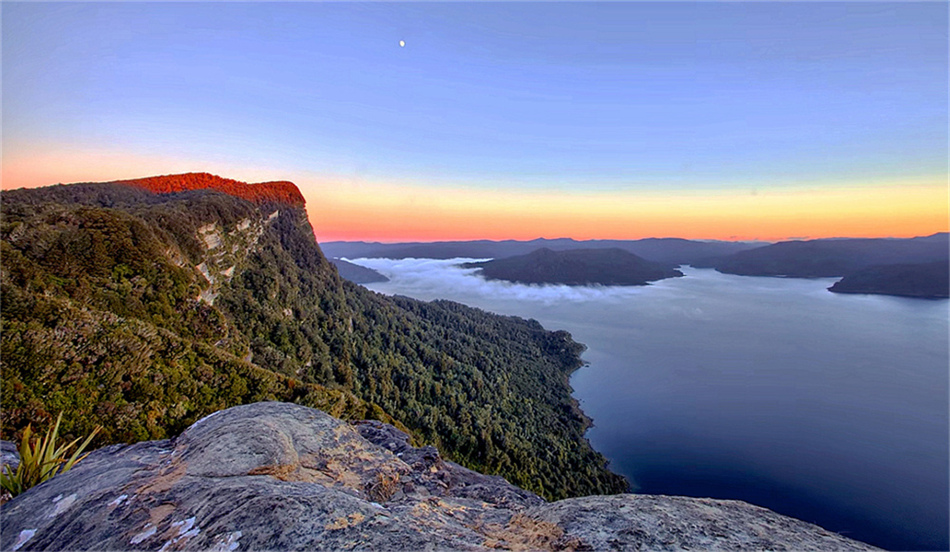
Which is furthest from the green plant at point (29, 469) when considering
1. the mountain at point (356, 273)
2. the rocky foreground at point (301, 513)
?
the mountain at point (356, 273)

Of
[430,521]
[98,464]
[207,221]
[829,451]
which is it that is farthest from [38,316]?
[829,451]

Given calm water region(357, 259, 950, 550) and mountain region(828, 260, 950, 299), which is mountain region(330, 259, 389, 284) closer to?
calm water region(357, 259, 950, 550)

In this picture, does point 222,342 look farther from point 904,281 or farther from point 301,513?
point 904,281

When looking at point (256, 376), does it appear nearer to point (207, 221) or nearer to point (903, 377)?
point (207, 221)

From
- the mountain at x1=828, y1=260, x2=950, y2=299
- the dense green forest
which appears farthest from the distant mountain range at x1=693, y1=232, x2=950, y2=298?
the dense green forest

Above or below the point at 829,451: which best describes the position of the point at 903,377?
above
